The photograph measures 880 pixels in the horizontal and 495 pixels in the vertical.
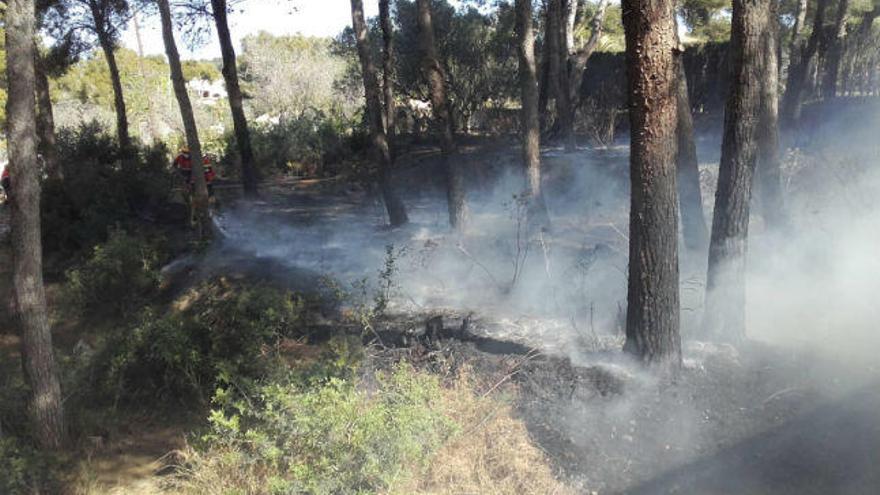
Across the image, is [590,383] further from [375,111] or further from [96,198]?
[96,198]

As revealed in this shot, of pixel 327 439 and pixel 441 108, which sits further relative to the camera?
pixel 441 108

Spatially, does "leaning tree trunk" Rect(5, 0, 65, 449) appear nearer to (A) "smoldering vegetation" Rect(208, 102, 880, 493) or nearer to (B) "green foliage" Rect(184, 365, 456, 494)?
(B) "green foliage" Rect(184, 365, 456, 494)

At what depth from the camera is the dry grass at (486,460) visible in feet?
15.7

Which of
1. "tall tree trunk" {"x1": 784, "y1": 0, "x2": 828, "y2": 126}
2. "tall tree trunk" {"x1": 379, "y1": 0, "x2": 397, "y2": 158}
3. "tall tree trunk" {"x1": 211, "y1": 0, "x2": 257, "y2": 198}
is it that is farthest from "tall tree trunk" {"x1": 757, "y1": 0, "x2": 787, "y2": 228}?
"tall tree trunk" {"x1": 211, "y1": 0, "x2": 257, "y2": 198}

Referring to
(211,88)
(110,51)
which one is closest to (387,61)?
(110,51)

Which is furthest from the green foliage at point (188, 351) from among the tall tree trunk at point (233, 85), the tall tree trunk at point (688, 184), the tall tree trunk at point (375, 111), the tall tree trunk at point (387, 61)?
the tall tree trunk at point (387, 61)

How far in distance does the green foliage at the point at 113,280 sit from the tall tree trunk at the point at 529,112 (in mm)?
6746

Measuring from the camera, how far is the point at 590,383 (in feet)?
19.7

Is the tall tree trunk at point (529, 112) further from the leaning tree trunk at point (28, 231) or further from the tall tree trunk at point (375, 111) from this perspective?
the leaning tree trunk at point (28, 231)

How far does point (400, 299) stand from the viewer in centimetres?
948

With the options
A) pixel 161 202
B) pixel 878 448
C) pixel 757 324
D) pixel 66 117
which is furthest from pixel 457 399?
pixel 66 117

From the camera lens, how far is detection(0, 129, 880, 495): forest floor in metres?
5.09

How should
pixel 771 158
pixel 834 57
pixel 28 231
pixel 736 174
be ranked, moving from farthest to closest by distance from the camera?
pixel 834 57
pixel 771 158
pixel 736 174
pixel 28 231

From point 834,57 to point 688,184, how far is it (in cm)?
1245
